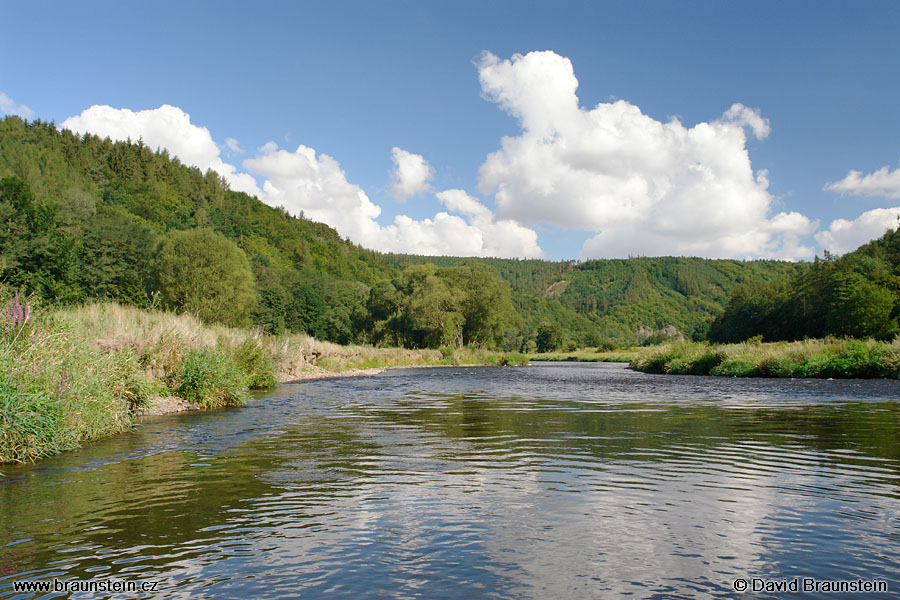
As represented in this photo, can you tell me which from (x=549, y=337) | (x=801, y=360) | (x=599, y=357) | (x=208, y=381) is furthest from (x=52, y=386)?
(x=549, y=337)

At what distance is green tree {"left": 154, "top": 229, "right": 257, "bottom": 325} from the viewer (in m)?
74.4

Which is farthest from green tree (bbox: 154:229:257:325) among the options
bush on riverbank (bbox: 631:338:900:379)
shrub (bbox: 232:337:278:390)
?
bush on riverbank (bbox: 631:338:900:379)

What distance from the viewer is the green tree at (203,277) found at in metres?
74.4

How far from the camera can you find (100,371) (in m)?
12.8

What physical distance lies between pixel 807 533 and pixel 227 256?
80.9 m

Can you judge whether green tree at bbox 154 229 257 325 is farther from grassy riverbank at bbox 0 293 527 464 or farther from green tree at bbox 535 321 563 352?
green tree at bbox 535 321 563 352

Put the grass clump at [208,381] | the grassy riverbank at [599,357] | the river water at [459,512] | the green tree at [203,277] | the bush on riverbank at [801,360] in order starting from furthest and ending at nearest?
the grassy riverbank at [599,357] → the green tree at [203,277] → the bush on riverbank at [801,360] → the grass clump at [208,381] → the river water at [459,512]

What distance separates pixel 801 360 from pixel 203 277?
67764mm

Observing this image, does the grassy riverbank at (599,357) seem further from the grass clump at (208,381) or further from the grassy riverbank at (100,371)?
the grass clump at (208,381)

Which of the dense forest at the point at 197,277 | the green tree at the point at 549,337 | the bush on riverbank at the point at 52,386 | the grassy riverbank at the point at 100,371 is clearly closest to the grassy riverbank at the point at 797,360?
the grassy riverbank at the point at 100,371

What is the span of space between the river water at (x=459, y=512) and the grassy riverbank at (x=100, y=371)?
2.47 feet

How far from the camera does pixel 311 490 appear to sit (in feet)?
25.7

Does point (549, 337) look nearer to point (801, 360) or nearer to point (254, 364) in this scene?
point (801, 360)

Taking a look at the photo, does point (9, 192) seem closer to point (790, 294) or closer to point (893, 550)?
point (893, 550)
